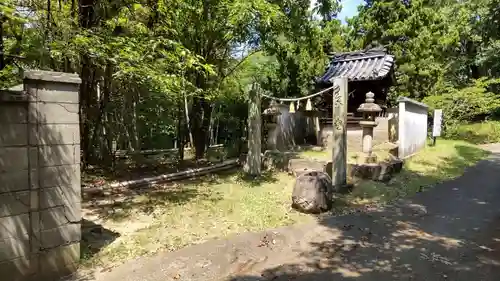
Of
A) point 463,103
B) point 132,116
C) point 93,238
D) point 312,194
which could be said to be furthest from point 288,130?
point 463,103

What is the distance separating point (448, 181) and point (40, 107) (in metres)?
9.19

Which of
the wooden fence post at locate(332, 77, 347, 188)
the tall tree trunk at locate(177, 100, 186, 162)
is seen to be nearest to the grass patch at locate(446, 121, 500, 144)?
the wooden fence post at locate(332, 77, 347, 188)

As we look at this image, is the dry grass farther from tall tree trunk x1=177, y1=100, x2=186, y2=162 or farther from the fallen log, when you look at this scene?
tall tree trunk x1=177, y1=100, x2=186, y2=162

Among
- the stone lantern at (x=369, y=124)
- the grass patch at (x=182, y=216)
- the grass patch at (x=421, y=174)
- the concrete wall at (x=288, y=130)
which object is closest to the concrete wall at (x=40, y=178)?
the grass patch at (x=182, y=216)

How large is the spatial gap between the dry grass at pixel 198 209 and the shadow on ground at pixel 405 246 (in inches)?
30.0

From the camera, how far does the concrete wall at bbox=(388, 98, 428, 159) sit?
1023 cm

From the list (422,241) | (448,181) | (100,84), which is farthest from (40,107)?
(448,181)

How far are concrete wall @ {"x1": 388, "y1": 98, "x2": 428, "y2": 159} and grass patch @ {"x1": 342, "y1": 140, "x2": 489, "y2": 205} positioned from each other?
0.34 meters

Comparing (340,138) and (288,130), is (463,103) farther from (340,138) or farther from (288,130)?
(340,138)

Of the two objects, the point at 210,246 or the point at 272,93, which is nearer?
the point at 210,246

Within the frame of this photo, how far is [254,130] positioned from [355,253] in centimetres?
484

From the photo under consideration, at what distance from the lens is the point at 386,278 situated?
370cm

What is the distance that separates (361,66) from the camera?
13688 mm

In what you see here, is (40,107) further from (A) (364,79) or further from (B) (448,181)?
(A) (364,79)
